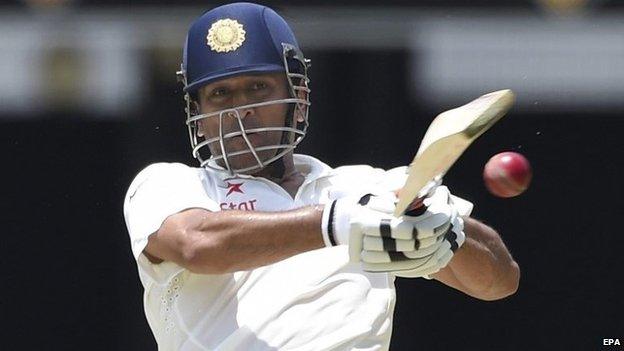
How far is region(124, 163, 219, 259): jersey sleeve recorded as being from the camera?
10.6ft

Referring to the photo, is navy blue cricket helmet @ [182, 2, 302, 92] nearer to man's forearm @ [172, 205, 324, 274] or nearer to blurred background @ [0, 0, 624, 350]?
man's forearm @ [172, 205, 324, 274]

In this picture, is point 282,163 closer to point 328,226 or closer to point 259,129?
point 259,129

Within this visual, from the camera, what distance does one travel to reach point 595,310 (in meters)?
5.36

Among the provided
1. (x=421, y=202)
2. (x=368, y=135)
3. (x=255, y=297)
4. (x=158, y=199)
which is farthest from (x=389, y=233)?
(x=368, y=135)

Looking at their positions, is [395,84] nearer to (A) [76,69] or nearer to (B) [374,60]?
(B) [374,60]

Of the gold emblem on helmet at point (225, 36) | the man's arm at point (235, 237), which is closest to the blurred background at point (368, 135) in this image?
the gold emblem on helmet at point (225, 36)

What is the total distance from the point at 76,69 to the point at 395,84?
104 centimetres

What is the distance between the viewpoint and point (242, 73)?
11.5ft

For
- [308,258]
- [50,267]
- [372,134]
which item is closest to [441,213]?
[308,258]

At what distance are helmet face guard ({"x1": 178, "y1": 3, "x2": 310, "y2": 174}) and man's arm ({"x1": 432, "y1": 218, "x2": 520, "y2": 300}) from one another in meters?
0.44

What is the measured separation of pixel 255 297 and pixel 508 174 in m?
0.58

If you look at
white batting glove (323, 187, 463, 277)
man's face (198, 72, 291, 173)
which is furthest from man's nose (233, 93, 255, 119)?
white batting glove (323, 187, 463, 277)

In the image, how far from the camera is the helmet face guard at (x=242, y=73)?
3459mm

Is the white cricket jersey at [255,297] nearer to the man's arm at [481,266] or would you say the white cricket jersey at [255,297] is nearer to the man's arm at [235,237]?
the man's arm at [235,237]
